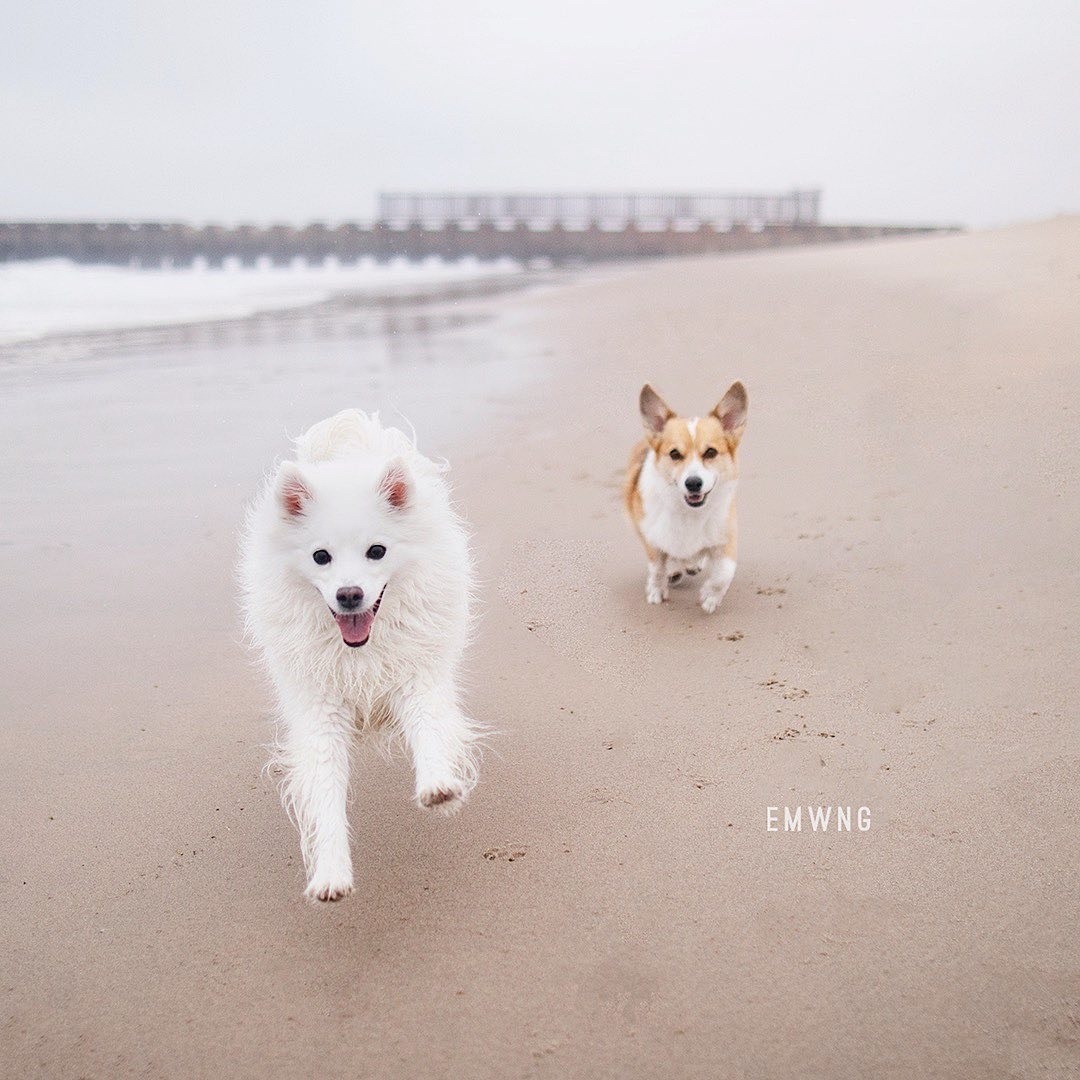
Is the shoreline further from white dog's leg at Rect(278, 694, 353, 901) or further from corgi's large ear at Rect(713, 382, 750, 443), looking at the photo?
white dog's leg at Rect(278, 694, 353, 901)

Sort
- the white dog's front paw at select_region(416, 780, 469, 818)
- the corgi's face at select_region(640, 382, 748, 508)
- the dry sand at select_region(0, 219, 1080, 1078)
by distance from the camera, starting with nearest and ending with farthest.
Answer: the dry sand at select_region(0, 219, 1080, 1078) < the white dog's front paw at select_region(416, 780, 469, 818) < the corgi's face at select_region(640, 382, 748, 508)

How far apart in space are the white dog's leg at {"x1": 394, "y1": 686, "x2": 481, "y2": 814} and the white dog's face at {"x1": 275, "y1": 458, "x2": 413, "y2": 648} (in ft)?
0.74

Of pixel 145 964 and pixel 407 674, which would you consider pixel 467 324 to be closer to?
pixel 407 674

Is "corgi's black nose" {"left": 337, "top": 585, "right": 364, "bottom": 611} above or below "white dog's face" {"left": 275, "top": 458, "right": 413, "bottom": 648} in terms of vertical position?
below

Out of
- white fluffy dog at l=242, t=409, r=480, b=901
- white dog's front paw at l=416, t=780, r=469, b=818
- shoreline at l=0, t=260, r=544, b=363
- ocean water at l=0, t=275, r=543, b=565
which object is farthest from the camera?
shoreline at l=0, t=260, r=544, b=363

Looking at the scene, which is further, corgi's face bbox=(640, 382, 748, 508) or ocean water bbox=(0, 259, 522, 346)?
ocean water bbox=(0, 259, 522, 346)

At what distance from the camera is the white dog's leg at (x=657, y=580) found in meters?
3.66

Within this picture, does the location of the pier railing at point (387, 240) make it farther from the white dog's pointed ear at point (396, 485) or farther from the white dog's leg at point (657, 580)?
the white dog's pointed ear at point (396, 485)

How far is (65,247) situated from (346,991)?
101 ft

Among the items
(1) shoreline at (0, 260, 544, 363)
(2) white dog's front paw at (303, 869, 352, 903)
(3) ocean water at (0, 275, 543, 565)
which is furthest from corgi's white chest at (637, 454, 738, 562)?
(1) shoreline at (0, 260, 544, 363)

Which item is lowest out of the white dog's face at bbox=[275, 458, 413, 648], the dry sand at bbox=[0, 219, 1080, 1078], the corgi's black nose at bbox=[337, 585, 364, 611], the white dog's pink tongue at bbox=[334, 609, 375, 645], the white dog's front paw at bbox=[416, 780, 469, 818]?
the dry sand at bbox=[0, 219, 1080, 1078]

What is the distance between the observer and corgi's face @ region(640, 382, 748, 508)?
350 cm

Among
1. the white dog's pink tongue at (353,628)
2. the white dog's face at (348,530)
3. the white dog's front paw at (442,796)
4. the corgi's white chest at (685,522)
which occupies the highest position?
the white dog's face at (348,530)

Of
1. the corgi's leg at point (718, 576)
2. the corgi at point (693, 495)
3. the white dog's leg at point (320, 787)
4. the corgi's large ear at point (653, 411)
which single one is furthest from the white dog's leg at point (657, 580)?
the white dog's leg at point (320, 787)
